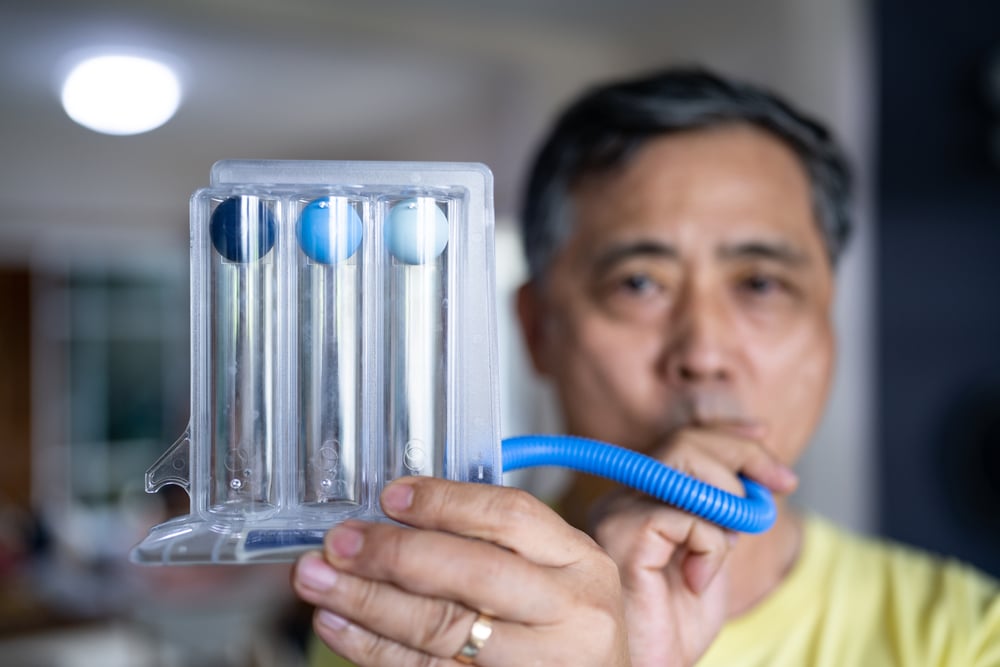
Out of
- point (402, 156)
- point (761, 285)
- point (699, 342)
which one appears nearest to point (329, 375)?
point (699, 342)

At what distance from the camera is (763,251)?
84 cm

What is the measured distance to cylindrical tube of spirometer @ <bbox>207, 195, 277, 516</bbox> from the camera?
1.61 ft

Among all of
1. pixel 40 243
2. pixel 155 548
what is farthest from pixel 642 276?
pixel 40 243

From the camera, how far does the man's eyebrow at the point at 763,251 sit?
0.83 meters

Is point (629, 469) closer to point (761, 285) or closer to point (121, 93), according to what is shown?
point (761, 285)

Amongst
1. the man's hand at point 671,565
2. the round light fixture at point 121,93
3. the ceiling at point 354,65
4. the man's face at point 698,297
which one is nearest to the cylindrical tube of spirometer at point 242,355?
the man's hand at point 671,565

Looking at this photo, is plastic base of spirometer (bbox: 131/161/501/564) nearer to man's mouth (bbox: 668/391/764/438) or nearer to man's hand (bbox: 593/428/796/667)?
man's hand (bbox: 593/428/796/667)

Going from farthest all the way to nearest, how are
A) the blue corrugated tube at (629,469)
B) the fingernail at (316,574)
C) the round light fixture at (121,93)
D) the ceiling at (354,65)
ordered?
the round light fixture at (121,93)
the ceiling at (354,65)
the blue corrugated tube at (629,469)
the fingernail at (316,574)

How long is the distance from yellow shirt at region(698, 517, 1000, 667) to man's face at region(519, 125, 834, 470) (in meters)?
0.15

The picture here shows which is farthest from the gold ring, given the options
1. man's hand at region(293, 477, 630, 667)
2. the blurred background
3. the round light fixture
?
the round light fixture

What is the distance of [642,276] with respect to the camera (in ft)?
2.78

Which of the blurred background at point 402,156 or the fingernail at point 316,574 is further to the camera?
the blurred background at point 402,156

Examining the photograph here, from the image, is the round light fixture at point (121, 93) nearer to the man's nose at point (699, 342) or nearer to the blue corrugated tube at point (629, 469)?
the man's nose at point (699, 342)

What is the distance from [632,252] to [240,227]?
0.45 m
